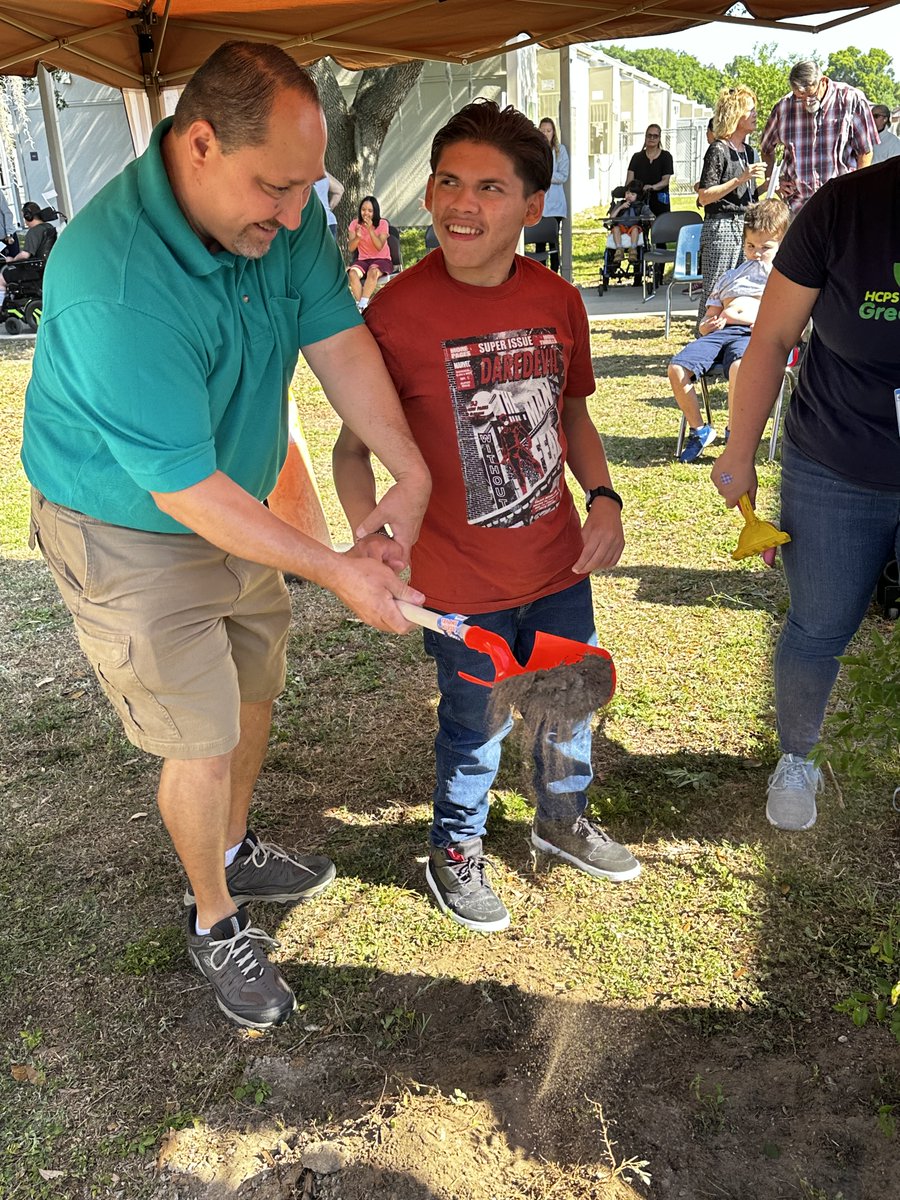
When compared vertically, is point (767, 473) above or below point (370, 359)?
below

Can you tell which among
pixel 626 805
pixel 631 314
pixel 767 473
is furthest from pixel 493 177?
pixel 631 314

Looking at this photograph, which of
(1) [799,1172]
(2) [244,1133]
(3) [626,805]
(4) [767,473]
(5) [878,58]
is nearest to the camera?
(1) [799,1172]

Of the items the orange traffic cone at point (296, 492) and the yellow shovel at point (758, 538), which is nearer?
the yellow shovel at point (758, 538)

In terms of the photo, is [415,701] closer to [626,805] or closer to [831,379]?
[626,805]

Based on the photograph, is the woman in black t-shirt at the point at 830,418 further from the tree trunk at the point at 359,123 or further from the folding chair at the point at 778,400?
the tree trunk at the point at 359,123

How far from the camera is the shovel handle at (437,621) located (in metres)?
1.91

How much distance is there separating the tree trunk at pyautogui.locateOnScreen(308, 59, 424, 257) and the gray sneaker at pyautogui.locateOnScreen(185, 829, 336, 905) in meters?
11.7

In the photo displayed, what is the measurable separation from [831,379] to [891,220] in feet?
1.21

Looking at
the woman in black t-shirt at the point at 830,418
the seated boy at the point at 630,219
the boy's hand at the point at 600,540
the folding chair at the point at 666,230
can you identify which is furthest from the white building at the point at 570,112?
the boy's hand at the point at 600,540

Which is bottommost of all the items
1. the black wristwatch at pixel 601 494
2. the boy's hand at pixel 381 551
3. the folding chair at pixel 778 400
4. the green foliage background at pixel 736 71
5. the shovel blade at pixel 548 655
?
the folding chair at pixel 778 400

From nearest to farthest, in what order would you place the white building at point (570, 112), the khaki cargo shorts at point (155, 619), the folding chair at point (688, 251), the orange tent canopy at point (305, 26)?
the khaki cargo shorts at point (155, 619)
the orange tent canopy at point (305, 26)
the folding chair at point (688, 251)
the white building at point (570, 112)

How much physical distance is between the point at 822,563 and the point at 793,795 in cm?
74

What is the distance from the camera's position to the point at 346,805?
3.19 m

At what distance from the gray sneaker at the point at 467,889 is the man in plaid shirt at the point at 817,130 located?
6.00 metres
